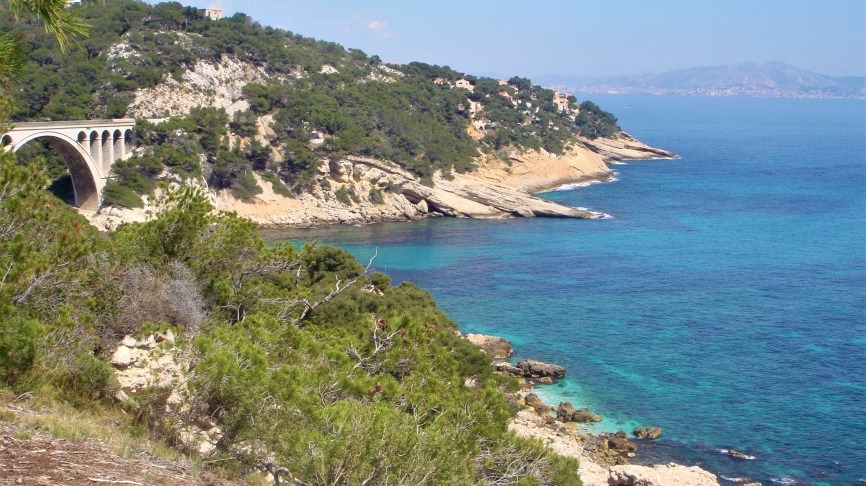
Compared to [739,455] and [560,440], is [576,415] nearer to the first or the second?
[560,440]

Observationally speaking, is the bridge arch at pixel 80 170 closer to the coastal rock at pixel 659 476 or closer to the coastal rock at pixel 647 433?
the coastal rock at pixel 647 433

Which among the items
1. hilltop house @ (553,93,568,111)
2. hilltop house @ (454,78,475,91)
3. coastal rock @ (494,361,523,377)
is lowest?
coastal rock @ (494,361,523,377)

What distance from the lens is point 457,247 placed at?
46.0 m

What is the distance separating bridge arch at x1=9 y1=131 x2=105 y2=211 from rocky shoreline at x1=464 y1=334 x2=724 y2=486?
26.3m

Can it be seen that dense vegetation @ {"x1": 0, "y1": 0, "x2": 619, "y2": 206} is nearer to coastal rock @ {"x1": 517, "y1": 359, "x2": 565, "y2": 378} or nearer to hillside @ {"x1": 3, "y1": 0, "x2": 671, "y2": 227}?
hillside @ {"x1": 3, "y1": 0, "x2": 671, "y2": 227}

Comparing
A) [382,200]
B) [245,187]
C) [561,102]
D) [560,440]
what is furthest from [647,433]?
[561,102]

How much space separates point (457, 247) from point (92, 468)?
39.2 m

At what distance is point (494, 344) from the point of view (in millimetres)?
28766

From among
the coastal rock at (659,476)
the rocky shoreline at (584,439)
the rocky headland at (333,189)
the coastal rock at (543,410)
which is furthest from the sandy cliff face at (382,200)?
the coastal rock at (659,476)

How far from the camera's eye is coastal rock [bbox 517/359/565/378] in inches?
1049

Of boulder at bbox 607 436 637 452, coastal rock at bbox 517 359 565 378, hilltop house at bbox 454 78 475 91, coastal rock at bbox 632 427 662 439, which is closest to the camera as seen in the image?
boulder at bbox 607 436 637 452

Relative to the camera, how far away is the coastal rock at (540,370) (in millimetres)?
26656

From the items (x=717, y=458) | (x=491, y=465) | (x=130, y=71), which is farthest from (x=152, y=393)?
(x=130, y=71)

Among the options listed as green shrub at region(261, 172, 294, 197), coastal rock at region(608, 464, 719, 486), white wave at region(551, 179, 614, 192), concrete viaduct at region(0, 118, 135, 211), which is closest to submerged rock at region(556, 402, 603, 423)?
coastal rock at region(608, 464, 719, 486)
